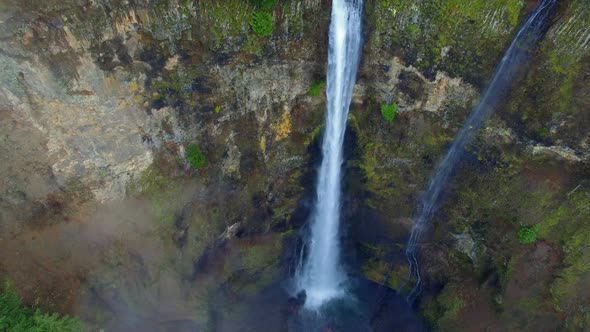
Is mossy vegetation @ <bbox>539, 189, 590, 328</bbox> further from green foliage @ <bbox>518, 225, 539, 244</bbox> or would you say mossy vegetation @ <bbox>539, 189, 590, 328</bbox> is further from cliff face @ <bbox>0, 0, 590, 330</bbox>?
green foliage @ <bbox>518, 225, 539, 244</bbox>

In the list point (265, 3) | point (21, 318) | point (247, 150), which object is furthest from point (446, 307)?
point (21, 318)

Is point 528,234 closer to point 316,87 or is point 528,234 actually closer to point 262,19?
point 316,87

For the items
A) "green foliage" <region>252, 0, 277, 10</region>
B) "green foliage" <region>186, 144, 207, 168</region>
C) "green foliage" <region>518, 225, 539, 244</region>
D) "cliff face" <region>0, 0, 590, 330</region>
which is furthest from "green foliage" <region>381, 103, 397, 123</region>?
"green foliage" <region>186, 144, 207, 168</region>

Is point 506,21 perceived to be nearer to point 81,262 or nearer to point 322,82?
point 322,82

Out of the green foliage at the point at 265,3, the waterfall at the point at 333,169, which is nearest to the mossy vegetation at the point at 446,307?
the waterfall at the point at 333,169

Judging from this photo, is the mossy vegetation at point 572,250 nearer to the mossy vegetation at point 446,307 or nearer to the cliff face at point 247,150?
the cliff face at point 247,150

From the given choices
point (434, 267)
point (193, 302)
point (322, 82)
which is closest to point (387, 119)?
point (322, 82)
